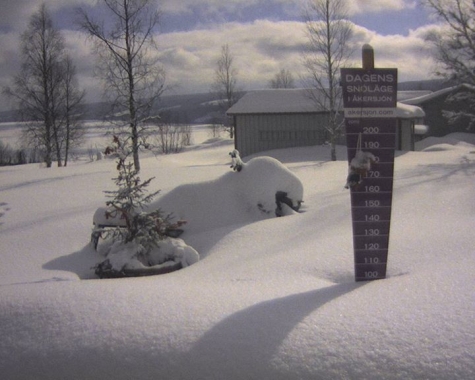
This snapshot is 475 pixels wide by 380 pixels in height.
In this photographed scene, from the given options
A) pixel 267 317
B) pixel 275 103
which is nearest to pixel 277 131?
pixel 275 103

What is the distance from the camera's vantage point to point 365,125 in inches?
163

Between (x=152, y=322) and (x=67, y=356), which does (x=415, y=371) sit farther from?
(x=67, y=356)

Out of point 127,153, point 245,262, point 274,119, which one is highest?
point 274,119

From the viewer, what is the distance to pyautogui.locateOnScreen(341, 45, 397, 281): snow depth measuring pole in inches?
161

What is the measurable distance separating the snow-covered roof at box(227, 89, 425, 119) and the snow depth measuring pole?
20983mm

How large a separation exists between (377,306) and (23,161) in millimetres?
47473

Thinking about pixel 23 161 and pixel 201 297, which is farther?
pixel 23 161

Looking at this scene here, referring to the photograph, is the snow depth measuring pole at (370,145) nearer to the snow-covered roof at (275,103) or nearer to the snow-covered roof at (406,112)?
the snow-covered roof at (406,112)

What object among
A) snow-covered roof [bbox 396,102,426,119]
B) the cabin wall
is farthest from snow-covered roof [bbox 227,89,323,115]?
snow-covered roof [bbox 396,102,426,119]

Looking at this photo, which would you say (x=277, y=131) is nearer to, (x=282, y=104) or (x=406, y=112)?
(x=282, y=104)

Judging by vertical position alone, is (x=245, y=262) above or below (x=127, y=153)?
below

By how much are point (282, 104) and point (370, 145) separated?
2302cm

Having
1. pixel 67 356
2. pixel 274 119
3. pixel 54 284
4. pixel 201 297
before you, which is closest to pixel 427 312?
pixel 201 297

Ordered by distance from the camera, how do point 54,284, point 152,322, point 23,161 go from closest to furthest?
point 152,322
point 54,284
point 23,161
